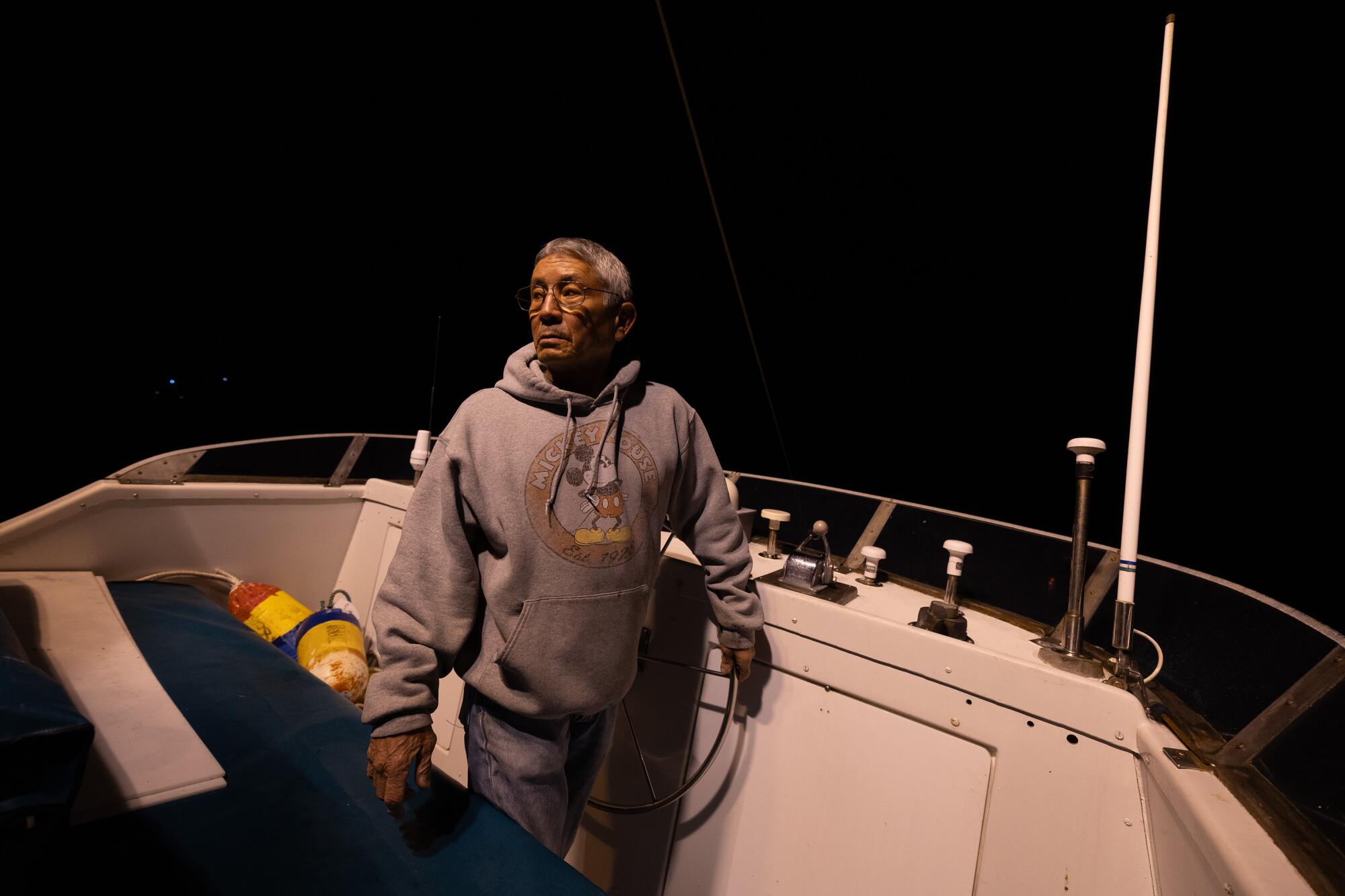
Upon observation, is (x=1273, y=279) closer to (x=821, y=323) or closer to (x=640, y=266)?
(x=821, y=323)

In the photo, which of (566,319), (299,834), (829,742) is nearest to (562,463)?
(566,319)

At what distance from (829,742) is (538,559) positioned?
861mm

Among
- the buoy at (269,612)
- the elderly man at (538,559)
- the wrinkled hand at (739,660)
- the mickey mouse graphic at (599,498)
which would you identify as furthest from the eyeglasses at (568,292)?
the buoy at (269,612)

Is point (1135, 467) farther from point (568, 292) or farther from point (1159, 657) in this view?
point (568, 292)

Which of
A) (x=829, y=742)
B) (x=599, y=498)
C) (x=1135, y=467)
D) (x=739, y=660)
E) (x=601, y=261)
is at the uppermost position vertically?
(x=601, y=261)

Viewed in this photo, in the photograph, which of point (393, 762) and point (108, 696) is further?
point (108, 696)

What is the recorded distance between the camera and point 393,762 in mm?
918

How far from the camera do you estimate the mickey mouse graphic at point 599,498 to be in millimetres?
1053

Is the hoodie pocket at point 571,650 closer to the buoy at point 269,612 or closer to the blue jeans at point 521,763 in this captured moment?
the blue jeans at point 521,763

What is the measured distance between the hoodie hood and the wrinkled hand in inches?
21.5

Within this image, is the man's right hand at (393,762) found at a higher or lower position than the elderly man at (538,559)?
lower

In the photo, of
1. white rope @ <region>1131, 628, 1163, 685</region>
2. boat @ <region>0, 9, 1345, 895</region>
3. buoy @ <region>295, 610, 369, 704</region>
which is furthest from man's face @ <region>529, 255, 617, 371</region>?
buoy @ <region>295, 610, 369, 704</region>

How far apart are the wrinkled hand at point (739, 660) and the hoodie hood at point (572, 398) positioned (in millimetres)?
547

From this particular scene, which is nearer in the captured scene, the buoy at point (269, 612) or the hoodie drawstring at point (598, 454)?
the hoodie drawstring at point (598, 454)
